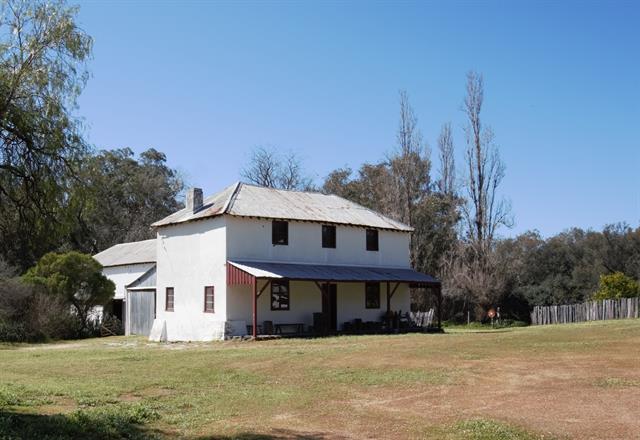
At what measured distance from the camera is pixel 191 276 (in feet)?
109

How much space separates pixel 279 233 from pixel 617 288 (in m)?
22.6

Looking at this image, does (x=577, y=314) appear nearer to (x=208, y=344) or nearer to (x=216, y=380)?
(x=208, y=344)

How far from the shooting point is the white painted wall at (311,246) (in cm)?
3170

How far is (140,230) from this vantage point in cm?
6284

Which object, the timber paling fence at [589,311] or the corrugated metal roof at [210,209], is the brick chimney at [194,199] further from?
the timber paling fence at [589,311]

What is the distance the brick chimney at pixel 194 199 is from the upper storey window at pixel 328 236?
6.27m

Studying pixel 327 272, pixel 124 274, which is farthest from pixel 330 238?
pixel 124 274

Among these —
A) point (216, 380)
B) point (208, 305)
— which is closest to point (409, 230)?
point (208, 305)

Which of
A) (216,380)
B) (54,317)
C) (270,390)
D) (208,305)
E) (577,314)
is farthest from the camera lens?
(577,314)

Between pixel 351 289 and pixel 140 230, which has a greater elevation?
pixel 140 230

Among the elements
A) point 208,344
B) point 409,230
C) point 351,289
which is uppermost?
point 409,230

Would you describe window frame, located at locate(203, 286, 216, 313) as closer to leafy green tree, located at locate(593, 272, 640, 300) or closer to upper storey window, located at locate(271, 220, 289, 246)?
upper storey window, located at locate(271, 220, 289, 246)

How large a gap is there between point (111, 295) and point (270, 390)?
87.0ft

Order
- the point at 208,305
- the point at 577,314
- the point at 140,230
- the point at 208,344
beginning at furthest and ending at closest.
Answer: the point at 140,230 → the point at 577,314 → the point at 208,305 → the point at 208,344
